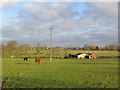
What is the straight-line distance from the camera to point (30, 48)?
11825 centimetres

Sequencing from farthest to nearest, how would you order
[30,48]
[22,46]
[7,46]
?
[30,48]
[22,46]
[7,46]

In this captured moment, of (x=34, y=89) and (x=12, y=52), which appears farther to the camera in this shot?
(x=12, y=52)

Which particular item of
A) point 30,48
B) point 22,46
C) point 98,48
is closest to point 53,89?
point 22,46

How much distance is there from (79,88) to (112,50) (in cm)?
11062

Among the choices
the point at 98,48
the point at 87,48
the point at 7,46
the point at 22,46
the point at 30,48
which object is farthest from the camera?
the point at 87,48

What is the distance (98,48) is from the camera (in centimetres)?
13138

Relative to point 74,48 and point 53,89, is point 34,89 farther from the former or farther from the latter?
point 74,48

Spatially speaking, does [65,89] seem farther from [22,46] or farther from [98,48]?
[98,48]

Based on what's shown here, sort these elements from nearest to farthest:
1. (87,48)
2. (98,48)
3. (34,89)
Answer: (34,89) < (98,48) < (87,48)

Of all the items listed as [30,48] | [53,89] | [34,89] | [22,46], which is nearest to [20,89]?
[34,89]

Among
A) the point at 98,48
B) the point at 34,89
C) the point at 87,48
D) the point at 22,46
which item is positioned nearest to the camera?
the point at 34,89

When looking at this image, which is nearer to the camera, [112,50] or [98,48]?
[112,50]

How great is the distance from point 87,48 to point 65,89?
127704mm

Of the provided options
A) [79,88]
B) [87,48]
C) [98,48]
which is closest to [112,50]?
[98,48]
